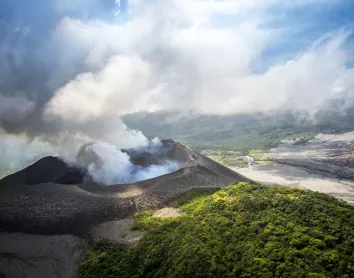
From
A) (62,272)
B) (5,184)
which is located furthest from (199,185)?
(5,184)

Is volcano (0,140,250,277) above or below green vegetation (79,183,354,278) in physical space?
above

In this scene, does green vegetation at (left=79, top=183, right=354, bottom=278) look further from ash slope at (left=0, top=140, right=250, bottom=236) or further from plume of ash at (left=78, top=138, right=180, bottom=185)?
plume of ash at (left=78, top=138, right=180, bottom=185)

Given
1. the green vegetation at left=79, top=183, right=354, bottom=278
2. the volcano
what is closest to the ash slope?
the volcano

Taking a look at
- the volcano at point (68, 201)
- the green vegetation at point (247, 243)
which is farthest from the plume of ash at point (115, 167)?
the green vegetation at point (247, 243)

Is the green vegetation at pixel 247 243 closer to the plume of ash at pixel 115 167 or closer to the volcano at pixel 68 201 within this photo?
the volcano at pixel 68 201

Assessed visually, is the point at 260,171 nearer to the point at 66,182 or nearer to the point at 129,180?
the point at 129,180
